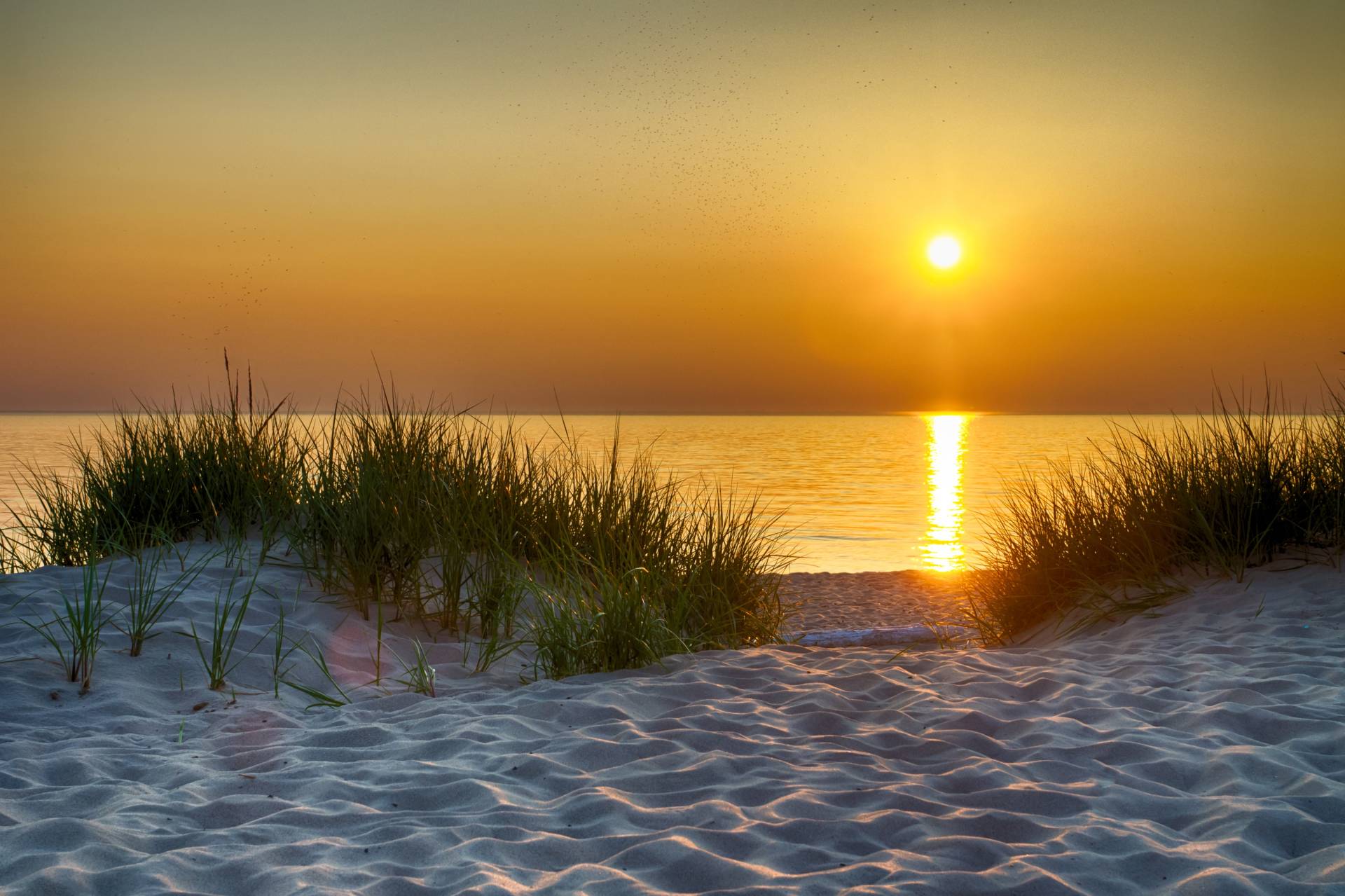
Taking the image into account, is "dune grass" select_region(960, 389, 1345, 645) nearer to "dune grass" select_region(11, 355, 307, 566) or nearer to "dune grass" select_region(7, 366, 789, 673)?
"dune grass" select_region(7, 366, 789, 673)

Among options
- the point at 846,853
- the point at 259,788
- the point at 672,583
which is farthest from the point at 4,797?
the point at 672,583

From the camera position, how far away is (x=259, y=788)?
294 centimetres

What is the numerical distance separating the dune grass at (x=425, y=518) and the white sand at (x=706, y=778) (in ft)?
3.19

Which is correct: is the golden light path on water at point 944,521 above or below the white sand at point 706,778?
below

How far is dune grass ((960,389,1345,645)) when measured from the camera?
5.96 metres

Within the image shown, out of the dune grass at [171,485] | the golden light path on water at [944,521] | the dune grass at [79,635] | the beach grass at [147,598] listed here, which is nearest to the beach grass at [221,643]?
the beach grass at [147,598]

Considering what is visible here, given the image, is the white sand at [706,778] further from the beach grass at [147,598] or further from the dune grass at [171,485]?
the dune grass at [171,485]

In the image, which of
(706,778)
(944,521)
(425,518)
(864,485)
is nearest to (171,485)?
(425,518)

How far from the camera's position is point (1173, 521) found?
6.18 m

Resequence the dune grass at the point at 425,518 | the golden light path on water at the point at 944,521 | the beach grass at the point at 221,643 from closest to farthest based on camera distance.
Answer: the beach grass at the point at 221,643, the dune grass at the point at 425,518, the golden light path on water at the point at 944,521

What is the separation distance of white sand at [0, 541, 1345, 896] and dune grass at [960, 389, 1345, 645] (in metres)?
1.33

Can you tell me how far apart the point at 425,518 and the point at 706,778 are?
11.4 feet

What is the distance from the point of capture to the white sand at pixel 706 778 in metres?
2.30

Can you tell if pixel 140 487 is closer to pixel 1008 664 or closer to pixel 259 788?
pixel 259 788
